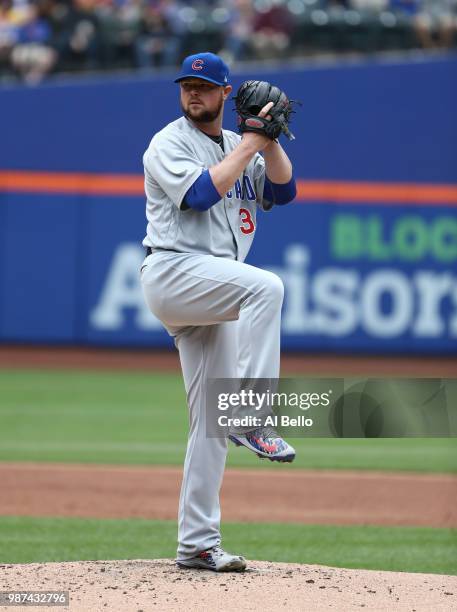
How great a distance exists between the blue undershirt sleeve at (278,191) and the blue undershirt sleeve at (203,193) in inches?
19.2

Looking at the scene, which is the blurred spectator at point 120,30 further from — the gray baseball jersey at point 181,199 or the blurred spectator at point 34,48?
the gray baseball jersey at point 181,199

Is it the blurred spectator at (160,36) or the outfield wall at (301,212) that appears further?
the blurred spectator at (160,36)

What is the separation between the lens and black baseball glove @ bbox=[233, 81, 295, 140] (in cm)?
439

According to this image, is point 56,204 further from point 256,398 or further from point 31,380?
point 256,398

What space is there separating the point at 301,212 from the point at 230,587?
12.4 meters

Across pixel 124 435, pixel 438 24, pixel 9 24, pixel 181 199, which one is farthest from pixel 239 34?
pixel 181 199

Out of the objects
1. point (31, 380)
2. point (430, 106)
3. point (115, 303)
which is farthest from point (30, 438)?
point (430, 106)

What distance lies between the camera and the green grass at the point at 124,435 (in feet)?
32.6

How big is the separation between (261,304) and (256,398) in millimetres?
362

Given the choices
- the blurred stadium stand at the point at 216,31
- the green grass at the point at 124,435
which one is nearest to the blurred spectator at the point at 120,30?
the blurred stadium stand at the point at 216,31

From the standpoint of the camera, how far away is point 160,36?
16.6m

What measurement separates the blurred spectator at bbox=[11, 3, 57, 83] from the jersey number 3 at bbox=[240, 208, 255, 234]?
12578mm

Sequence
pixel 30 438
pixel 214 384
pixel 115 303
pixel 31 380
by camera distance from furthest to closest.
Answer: pixel 115 303
pixel 31 380
pixel 30 438
pixel 214 384

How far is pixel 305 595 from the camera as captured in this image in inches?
175
